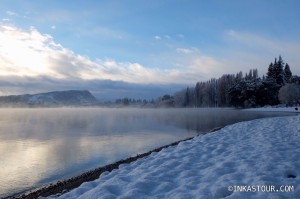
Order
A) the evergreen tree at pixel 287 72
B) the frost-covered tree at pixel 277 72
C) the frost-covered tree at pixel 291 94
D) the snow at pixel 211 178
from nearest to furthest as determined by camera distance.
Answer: the snow at pixel 211 178 → the frost-covered tree at pixel 291 94 → the frost-covered tree at pixel 277 72 → the evergreen tree at pixel 287 72

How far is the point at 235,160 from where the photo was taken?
11156 millimetres

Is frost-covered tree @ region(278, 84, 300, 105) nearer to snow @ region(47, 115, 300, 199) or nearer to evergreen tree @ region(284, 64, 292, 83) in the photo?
evergreen tree @ region(284, 64, 292, 83)

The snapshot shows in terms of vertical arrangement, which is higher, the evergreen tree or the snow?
the evergreen tree

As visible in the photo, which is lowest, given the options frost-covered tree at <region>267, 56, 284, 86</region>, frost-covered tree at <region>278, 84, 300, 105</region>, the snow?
the snow

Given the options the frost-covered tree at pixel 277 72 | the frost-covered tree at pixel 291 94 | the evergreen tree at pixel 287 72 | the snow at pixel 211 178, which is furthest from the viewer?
the evergreen tree at pixel 287 72

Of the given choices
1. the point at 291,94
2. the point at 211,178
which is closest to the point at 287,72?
the point at 291,94

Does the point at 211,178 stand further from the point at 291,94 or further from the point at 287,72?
the point at 287,72

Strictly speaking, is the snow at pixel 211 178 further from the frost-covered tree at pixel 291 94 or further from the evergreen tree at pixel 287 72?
the evergreen tree at pixel 287 72

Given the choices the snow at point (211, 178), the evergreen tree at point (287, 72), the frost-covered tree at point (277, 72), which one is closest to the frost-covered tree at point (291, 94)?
the frost-covered tree at point (277, 72)

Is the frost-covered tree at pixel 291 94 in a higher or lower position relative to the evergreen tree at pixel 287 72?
lower

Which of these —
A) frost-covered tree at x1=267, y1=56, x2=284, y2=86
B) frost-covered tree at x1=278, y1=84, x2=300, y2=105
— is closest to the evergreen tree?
frost-covered tree at x1=267, y1=56, x2=284, y2=86

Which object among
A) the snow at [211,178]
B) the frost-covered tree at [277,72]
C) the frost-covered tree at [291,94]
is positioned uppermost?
the frost-covered tree at [277,72]

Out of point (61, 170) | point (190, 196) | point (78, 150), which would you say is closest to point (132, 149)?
point (78, 150)

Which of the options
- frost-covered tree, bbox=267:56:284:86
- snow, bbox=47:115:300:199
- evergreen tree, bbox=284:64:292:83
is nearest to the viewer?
snow, bbox=47:115:300:199
